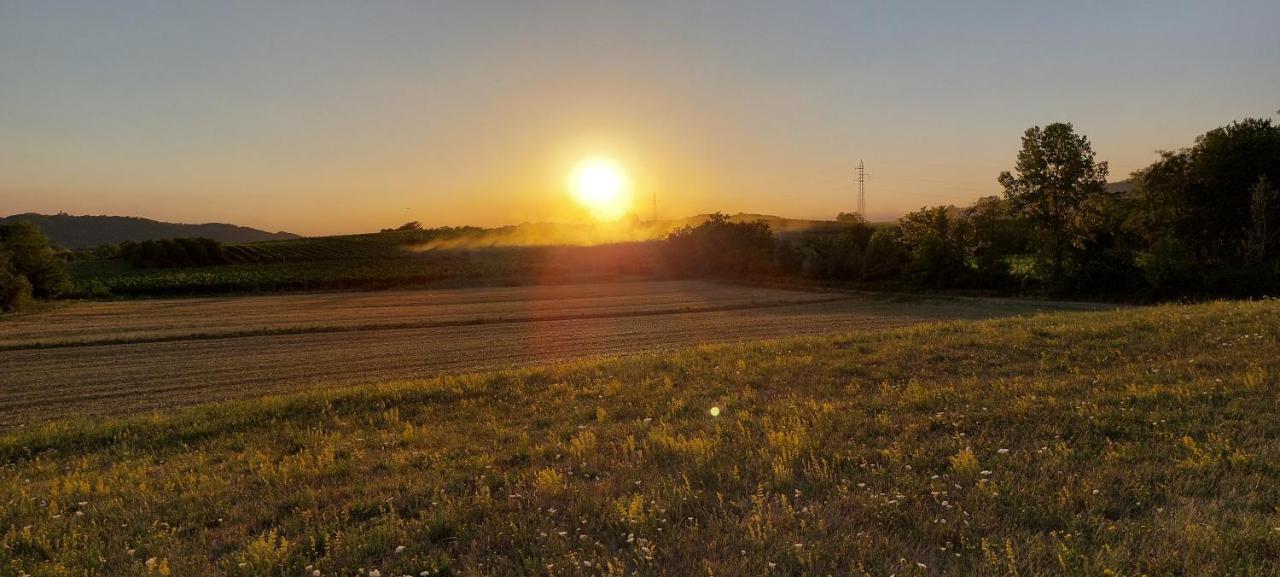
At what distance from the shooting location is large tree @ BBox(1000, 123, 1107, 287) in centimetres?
4819

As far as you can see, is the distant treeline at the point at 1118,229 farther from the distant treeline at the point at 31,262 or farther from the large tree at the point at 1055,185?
the distant treeline at the point at 31,262

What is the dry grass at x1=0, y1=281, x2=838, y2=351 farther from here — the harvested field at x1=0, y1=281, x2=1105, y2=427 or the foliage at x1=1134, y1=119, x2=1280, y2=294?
the foliage at x1=1134, y1=119, x2=1280, y2=294

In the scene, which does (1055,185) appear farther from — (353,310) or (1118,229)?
(353,310)

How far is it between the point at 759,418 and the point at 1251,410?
5.49 metres

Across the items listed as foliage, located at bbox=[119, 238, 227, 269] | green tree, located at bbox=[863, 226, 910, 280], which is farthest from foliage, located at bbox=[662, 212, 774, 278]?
foliage, located at bbox=[119, 238, 227, 269]

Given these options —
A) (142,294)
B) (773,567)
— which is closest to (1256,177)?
(773,567)

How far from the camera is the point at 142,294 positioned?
6681cm

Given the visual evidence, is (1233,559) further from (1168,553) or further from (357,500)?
(357,500)

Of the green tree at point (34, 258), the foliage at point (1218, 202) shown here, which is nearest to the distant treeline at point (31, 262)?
the green tree at point (34, 258)

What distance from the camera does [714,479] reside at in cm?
602

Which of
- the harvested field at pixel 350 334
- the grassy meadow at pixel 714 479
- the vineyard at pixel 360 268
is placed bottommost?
the harvested field at pixel 350 334

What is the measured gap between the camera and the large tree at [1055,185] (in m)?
48.2

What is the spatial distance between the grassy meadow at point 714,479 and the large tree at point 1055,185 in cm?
4354

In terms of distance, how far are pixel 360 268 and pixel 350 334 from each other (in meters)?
57.6
